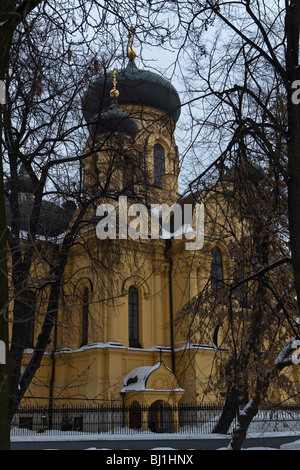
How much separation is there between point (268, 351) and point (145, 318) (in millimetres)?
15521

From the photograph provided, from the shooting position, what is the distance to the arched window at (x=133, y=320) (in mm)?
24359

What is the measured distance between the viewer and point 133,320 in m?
24.6

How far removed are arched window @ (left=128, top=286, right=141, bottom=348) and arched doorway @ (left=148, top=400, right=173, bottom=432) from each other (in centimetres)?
461

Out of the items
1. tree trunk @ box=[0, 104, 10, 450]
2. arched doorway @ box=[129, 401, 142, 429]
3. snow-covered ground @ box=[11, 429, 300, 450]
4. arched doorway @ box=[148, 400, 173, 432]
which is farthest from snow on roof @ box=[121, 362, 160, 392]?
tree trunk @ box=[0, 104, 10, 450]

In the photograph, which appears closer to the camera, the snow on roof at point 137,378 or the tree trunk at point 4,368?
the tree trunk at point 4,368

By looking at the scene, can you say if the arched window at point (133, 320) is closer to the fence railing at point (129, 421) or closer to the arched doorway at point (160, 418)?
the arched doorway at point (160, 418)

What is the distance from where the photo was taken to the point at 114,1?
6.81 m

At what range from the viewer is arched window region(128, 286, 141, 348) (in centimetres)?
2436

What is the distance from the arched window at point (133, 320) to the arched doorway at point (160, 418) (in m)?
4.61

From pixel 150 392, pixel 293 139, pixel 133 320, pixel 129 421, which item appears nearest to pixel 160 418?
pixel 129 421

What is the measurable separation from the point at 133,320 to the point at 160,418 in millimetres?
6246

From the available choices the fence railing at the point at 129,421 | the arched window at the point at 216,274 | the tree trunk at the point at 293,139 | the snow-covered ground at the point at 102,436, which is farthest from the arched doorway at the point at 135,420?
the tree trunk at the point at 293,139


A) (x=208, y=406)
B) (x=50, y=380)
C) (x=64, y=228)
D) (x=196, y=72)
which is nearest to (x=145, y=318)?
(x=50, y=380)
